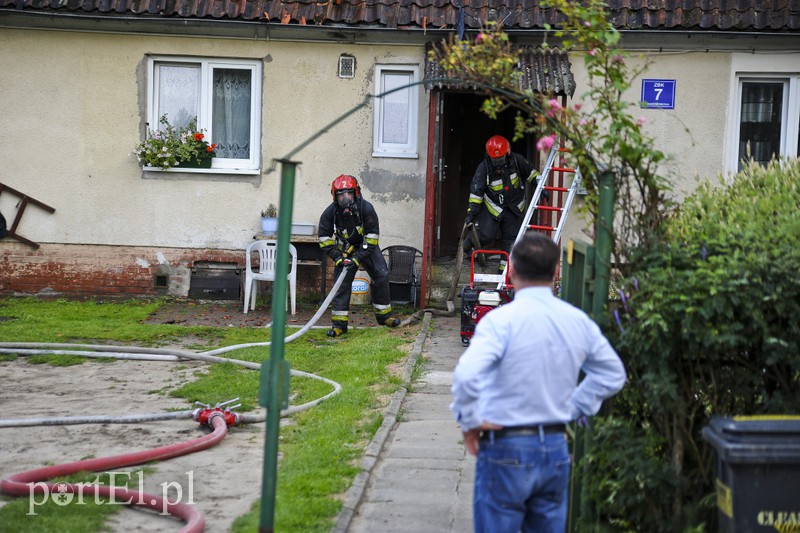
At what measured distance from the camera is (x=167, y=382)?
9.82 meters

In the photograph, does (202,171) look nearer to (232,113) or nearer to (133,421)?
(232,113)

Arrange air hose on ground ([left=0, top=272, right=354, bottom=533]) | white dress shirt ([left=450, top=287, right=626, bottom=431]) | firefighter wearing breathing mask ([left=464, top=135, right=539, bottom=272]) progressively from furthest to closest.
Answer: firefighter wearing breathing mask ([left=464, top=135, right=539, bottom=272])
air hose on ground ([left=0, top=272, right=354, bottom=533])
white dress shirt ([left=450, top=287, right=626, bottom=431])

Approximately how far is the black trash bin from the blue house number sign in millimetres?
10256

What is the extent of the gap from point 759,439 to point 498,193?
30.7 ft

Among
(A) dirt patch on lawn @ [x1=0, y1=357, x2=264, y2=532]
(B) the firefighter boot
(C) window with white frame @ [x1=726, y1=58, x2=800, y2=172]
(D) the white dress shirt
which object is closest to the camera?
(D) the white dress shirt

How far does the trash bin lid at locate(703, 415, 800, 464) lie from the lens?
13.8 ft

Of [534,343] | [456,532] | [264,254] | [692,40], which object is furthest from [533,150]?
[534,343]

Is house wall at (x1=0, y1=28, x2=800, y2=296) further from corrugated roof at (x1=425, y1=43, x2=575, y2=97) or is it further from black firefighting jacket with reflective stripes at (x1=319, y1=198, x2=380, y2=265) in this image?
black firefighting jacket with reflective stripes at (x1=319, y1=198, x2=380, y2=265)

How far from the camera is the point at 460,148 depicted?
16406mm

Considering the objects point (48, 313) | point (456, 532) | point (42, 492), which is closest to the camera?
point (456, 532)

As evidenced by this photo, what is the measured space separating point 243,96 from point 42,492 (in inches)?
370

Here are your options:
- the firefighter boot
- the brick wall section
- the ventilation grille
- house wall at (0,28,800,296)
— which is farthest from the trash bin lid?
the ventilation grille

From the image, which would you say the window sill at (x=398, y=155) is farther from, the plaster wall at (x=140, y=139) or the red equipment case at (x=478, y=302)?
the red equipment case at (x=478, y=302)

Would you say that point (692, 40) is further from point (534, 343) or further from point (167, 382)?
point (534, 343)
